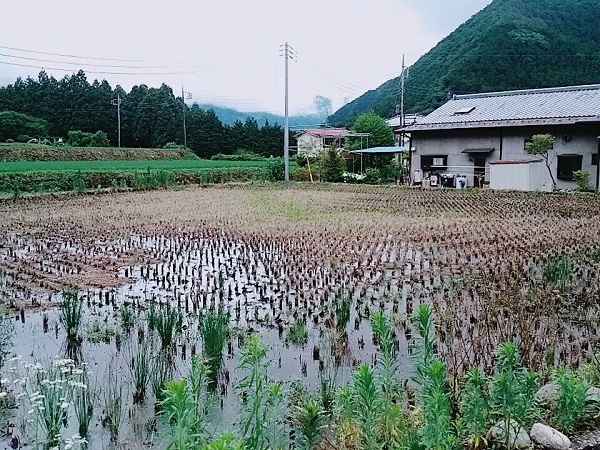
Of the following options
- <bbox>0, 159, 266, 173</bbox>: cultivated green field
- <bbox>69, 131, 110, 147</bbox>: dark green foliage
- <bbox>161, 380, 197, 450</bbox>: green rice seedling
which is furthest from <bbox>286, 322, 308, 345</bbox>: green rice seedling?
<bbox>69, 131, 110, 147</bbox>: dark green foliage

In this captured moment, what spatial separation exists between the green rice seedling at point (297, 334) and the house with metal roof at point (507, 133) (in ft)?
59.6

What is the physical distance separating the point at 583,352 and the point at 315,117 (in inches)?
6306

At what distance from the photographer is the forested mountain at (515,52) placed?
37969 mm

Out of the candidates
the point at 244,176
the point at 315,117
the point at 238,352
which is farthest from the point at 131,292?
the point at 315,117

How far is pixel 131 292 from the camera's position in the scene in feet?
22.9

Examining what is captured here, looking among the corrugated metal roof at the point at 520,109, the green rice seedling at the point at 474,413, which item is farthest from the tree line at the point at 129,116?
the green rice seedling at the point at 474,413

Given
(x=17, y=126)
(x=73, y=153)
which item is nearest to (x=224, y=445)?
(x=73, y=153)

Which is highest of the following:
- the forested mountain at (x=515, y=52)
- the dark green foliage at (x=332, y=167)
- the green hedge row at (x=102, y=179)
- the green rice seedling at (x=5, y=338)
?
the forested mountain at (x=515, y=52)

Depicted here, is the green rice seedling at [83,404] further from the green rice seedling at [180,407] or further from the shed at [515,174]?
the shed at [515,174]

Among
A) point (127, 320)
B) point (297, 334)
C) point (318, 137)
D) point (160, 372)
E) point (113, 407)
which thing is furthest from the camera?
point (318, 137)

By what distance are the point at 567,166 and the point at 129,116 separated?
38.8 m

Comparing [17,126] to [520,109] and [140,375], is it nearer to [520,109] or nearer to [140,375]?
[520,109]

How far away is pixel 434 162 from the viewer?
24812 mm

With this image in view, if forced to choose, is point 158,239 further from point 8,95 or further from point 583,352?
point 8,95
